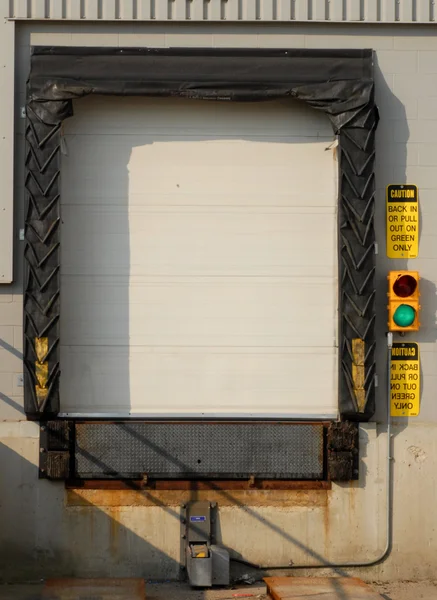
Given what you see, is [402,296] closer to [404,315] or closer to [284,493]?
[404,315]

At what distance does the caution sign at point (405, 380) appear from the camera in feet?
33.7

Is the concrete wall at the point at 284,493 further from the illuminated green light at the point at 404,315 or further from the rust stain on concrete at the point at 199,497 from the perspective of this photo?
the illuminated green light at the point at 404,315

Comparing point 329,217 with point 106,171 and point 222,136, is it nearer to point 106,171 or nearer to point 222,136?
point 222,136

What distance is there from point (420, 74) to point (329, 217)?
5.75 feet

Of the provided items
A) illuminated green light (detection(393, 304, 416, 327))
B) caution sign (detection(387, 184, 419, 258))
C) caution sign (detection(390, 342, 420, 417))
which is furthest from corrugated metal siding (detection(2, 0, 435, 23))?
caution sign (detection(390, 342, 420, 417))

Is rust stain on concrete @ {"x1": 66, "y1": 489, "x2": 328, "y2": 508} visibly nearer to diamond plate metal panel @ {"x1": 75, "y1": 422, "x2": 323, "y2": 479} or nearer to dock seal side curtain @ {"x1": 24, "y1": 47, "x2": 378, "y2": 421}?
diamond plate metal panel @ {"x1": 75, "y1": 422, "x2": 323, "y2": 479}

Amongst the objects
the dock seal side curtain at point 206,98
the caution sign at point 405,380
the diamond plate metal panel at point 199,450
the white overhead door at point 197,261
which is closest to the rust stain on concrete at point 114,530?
the diamond plate metal panel at point 199,450

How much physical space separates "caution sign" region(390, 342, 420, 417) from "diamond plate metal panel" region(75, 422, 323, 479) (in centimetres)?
84

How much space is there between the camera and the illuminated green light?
396 inches

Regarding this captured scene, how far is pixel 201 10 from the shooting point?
1021 centimetres

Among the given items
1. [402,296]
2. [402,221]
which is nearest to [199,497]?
[402,296]

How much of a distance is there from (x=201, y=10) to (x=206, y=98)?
931 mm

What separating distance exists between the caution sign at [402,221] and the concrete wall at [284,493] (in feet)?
0.27

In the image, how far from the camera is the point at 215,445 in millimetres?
10180
